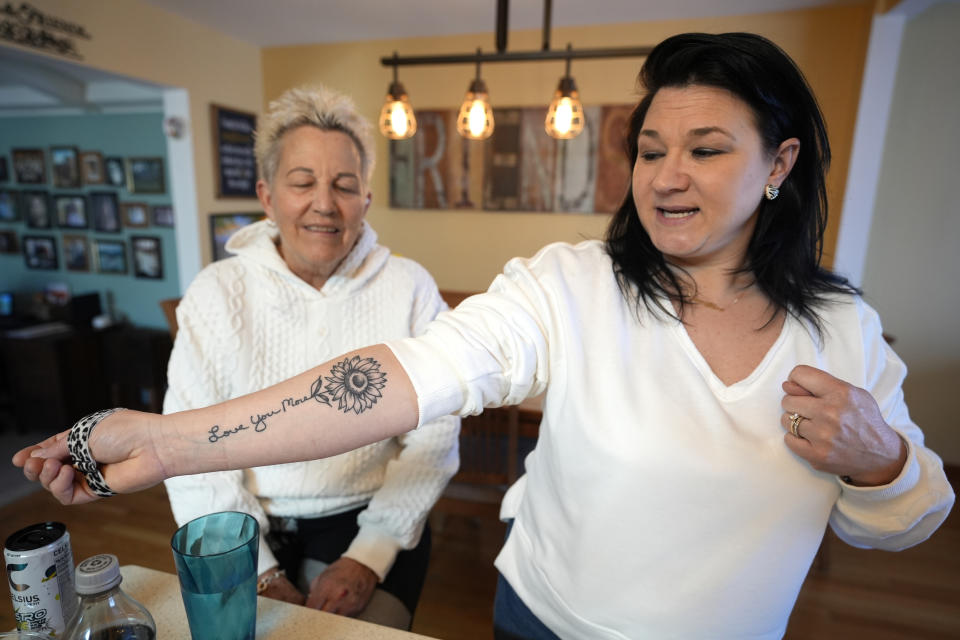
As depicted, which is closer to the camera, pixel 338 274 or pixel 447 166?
pixel 338 274

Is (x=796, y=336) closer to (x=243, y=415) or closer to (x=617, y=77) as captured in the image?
(x=243, y=415)

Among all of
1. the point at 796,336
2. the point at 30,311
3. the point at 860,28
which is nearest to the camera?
the point at 796,336

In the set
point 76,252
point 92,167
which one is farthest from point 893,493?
point 76,252

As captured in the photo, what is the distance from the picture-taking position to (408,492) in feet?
4.05

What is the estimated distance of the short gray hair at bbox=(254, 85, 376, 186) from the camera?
1246mm

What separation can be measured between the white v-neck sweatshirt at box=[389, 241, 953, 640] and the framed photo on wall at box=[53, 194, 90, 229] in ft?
15.1

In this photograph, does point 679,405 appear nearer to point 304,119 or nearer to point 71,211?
point 304,119

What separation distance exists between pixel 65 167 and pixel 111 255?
31.5 inches

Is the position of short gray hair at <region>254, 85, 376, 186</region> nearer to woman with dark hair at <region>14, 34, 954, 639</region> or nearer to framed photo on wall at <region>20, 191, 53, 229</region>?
woman with dark hair at <region>14, 34, 954, 639</region>

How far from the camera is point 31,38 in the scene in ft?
7.82

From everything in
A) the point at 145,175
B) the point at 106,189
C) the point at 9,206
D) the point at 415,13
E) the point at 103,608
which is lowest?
the point at 103,608

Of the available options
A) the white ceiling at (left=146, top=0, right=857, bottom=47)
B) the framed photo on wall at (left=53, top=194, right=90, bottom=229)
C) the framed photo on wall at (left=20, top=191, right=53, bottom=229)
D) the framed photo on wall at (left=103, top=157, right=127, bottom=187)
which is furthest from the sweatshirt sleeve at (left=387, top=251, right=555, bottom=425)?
the framed photo on wall at (left=20, top=191, right=53, bottom=229)

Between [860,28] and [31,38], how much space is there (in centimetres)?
435

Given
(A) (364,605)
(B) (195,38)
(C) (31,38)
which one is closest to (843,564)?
(A) (364,605)
